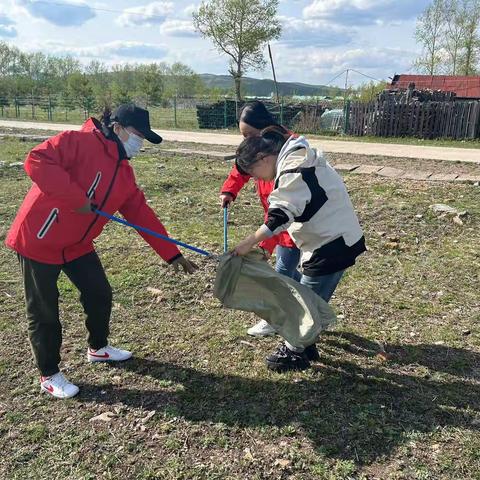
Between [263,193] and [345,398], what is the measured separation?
1.41m

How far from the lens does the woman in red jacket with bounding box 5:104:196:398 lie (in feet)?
8.87

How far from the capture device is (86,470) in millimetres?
2496

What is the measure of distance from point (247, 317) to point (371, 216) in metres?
3.29

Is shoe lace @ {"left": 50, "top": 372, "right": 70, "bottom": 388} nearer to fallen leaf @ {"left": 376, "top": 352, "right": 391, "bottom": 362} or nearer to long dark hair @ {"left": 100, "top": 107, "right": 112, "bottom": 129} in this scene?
long dark hair @ {"left": 100, "top": 107, "right": 112, "bottom": 129}

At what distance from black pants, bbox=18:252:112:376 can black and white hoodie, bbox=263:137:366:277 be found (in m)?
1.14

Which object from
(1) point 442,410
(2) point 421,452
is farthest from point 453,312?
(2) point 421,452

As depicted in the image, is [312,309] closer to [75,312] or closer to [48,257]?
[48,257]

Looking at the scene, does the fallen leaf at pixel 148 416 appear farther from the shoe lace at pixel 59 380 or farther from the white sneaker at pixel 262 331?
the white sneaker at pixel 262 331

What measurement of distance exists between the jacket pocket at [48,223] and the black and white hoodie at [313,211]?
1.10 metres

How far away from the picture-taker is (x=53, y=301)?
295 cm

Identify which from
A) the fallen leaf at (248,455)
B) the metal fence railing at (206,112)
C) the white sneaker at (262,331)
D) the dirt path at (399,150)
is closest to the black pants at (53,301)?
the white sneaker at (262,331)

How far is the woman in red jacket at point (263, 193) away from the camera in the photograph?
334 cm

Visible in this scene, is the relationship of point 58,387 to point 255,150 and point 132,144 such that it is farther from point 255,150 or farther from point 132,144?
point 255,150

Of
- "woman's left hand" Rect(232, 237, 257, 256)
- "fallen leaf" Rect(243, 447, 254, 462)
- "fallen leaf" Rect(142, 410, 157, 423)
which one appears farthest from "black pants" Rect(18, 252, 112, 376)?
"fallen leaf" Rect(243, 447, 254, 462)
